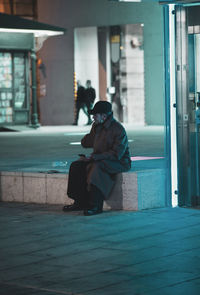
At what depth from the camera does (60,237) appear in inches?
302

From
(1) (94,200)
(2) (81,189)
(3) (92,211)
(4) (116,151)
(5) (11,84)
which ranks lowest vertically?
(3) (92,211)

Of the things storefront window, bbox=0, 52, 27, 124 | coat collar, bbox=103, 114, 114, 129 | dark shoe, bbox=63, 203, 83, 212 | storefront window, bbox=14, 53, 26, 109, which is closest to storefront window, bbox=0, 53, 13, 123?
storefront window, bbox=0, 52, 27, 124

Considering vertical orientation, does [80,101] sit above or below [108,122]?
below

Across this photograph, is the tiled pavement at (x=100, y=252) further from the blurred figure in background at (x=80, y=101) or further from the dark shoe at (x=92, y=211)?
the blurred figure in background at (x=80, y=101)

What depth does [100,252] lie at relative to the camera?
6875mm

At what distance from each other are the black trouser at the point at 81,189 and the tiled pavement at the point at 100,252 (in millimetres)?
173

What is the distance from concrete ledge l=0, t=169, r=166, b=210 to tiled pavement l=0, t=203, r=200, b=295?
0.19m

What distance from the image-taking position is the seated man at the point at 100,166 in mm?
9047

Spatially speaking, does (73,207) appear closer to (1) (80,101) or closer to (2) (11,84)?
(2) (11,84)

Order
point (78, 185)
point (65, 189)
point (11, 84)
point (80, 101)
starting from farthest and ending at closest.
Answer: point (80, 101) < point (11, 84) < point (65, 189) < point (78, 185)

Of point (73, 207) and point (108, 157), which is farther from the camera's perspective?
point (73, 207)

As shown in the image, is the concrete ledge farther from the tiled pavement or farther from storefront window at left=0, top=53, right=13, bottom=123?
storefront window at left=0, top=53, right=13, bottom=123

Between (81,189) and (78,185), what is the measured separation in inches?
2.5

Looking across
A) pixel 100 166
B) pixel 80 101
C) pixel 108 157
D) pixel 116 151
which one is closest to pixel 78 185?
pixel 100 166
